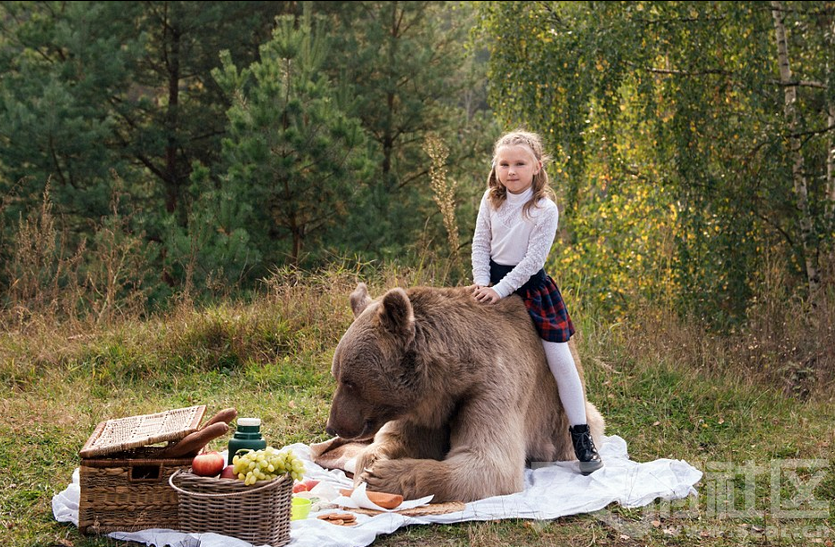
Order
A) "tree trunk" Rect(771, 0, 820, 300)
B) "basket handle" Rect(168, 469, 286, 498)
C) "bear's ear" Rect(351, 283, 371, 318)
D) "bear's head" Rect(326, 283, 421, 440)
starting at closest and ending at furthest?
"basket handle" Rect(168, 469, 286, 498), "bear's head" Rect(326, 283, 421, 440), "bear's ear" Rect(351, 283, 371, 318), "tree trunk" Rect(771, 0, 820, 300)

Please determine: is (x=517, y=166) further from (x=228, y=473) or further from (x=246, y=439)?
(x=228, y=473)

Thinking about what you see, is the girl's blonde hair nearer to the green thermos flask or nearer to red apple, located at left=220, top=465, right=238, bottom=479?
the green thermos flask

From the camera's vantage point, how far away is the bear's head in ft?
14.1

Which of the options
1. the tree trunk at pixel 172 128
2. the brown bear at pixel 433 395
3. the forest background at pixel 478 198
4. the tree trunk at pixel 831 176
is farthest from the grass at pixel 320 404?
the tree trunk at pixel 172 128

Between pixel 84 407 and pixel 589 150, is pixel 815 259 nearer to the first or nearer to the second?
pixel 589 150

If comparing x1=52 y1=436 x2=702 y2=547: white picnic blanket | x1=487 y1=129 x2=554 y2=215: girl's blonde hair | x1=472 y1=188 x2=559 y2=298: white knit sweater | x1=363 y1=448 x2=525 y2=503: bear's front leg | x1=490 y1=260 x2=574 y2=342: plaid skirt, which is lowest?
x1=52 y1=436 x2=702 y2=547: white picnic blanket

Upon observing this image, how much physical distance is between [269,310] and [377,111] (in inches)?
363

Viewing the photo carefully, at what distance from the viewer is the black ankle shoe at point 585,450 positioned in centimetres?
487

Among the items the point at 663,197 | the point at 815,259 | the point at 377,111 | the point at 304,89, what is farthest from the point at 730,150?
the point at 377,111

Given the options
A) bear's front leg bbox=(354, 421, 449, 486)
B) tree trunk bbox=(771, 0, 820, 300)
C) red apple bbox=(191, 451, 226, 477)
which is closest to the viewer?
red apple bbox=(191, 451, 226, 477)

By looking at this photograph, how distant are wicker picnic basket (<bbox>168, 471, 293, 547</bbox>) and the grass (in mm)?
410

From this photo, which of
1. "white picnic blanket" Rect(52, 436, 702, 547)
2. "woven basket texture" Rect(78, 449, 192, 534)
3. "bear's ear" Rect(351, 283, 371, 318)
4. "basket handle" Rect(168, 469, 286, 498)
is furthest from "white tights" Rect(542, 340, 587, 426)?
"woven basket texture" Rect(78, 449, 192, 534)

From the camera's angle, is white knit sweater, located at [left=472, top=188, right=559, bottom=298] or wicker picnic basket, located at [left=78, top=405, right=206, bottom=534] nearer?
wicker picnic basket, located at [left=78, top=405, right=206, bottom=534]

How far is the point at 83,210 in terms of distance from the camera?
13000mm
